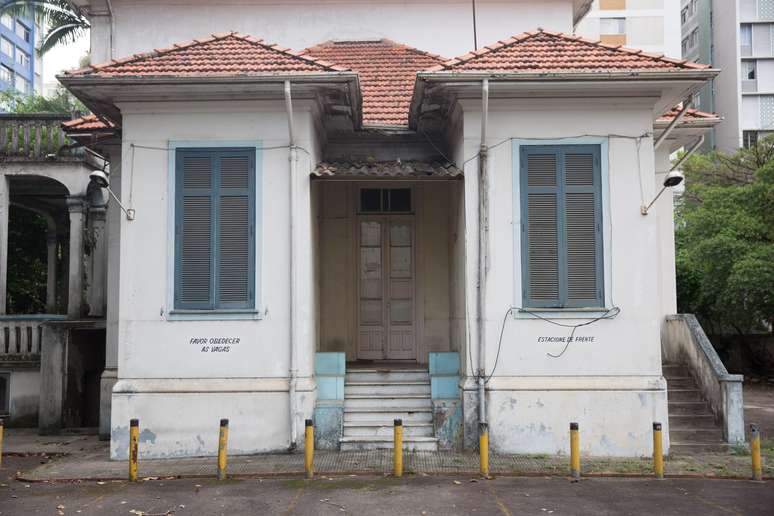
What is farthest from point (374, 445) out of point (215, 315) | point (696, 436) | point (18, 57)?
point (18, 57)

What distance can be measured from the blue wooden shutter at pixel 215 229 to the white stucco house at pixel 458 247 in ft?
0.10

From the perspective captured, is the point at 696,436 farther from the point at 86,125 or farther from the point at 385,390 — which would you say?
the point at 86,125

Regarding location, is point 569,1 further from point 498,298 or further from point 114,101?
point 114,101

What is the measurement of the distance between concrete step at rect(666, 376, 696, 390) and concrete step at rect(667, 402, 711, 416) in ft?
1.40

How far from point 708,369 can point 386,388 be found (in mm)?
5131

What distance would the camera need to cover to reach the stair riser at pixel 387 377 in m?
12.2

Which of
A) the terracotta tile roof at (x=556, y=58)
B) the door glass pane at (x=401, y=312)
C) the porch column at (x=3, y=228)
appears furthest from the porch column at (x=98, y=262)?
the terracotta tile roof at (x=556, y=58)

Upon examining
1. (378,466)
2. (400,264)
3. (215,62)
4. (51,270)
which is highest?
(215,62)

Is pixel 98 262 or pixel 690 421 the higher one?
pixel 98 262

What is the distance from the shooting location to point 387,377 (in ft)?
40.3

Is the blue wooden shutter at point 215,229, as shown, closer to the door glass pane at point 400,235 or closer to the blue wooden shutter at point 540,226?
the door glass pane at point 400,235

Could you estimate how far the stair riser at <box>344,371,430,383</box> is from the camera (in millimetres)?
12203

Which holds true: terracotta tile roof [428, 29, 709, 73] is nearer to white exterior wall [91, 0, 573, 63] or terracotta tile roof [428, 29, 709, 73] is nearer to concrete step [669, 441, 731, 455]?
white exterior wall [91, 0, 573, 63]

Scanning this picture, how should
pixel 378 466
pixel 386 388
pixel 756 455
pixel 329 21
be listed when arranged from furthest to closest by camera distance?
pixel 329 21, pixel 386 388, pixel 378 466, pixel 756 455
